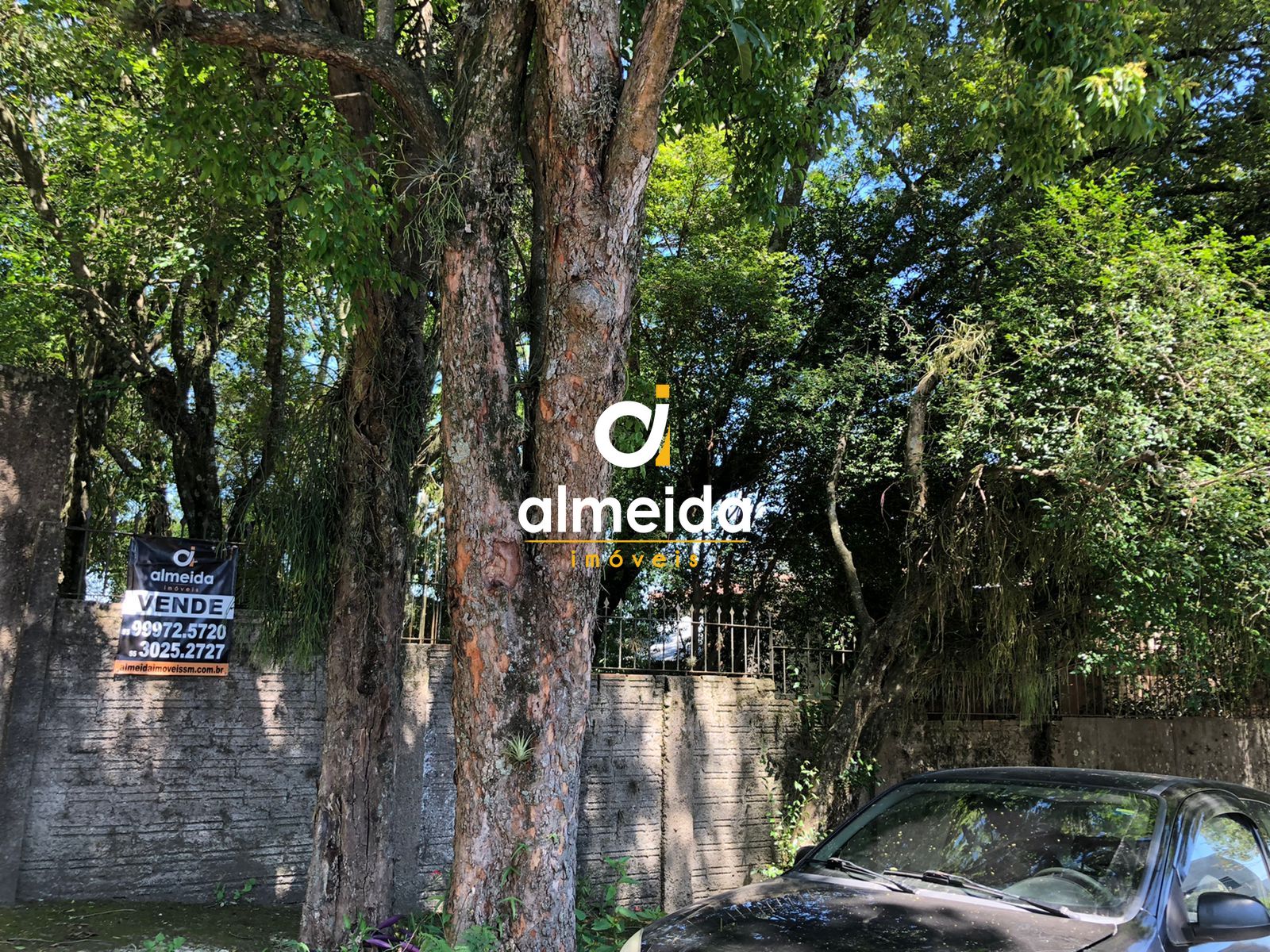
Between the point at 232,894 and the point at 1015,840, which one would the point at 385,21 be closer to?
the point at 1015,840

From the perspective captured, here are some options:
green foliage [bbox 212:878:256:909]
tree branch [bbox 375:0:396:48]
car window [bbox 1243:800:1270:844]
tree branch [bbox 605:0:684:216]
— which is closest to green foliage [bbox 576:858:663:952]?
green foliage [bbox 212:878:256:909]

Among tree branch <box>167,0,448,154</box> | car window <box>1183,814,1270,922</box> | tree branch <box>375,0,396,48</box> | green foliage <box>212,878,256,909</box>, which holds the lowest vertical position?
green foliage <box>212,878,256,909</box>

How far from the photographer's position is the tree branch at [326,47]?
5.27m

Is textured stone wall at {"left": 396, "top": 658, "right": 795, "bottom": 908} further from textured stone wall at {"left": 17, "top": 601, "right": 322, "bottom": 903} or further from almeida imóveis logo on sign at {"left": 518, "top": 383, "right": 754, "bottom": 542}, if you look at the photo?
almeida imóveis logo on sign at {"left": 518, "top": 383, "right": 754, "bottom": 542}

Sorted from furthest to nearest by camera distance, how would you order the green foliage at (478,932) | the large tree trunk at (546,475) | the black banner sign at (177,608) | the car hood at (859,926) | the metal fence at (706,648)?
the metal fence at (706,648) → the black banner sign at (177,608) → the large tree trunk at (546,475) → the green foliage at (478,932) → the car hood at (859,926)

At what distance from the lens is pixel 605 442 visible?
473cm

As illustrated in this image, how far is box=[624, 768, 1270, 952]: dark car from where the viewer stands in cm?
317

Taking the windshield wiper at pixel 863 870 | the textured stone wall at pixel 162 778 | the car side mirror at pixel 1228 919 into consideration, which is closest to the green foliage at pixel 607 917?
the windshield wiper at pixel 863 870

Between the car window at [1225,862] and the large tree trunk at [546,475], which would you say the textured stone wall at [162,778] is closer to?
the large tree trunk at [546,475]

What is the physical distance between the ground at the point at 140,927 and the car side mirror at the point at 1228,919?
501 cm

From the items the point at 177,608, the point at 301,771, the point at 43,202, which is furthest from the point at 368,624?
the point at 43,202

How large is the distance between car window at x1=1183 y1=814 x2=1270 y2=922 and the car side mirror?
0.14 m

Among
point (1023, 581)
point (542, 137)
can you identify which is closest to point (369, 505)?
point (542, 137)

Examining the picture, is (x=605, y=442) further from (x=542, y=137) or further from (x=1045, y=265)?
(x=1045, y=265)
